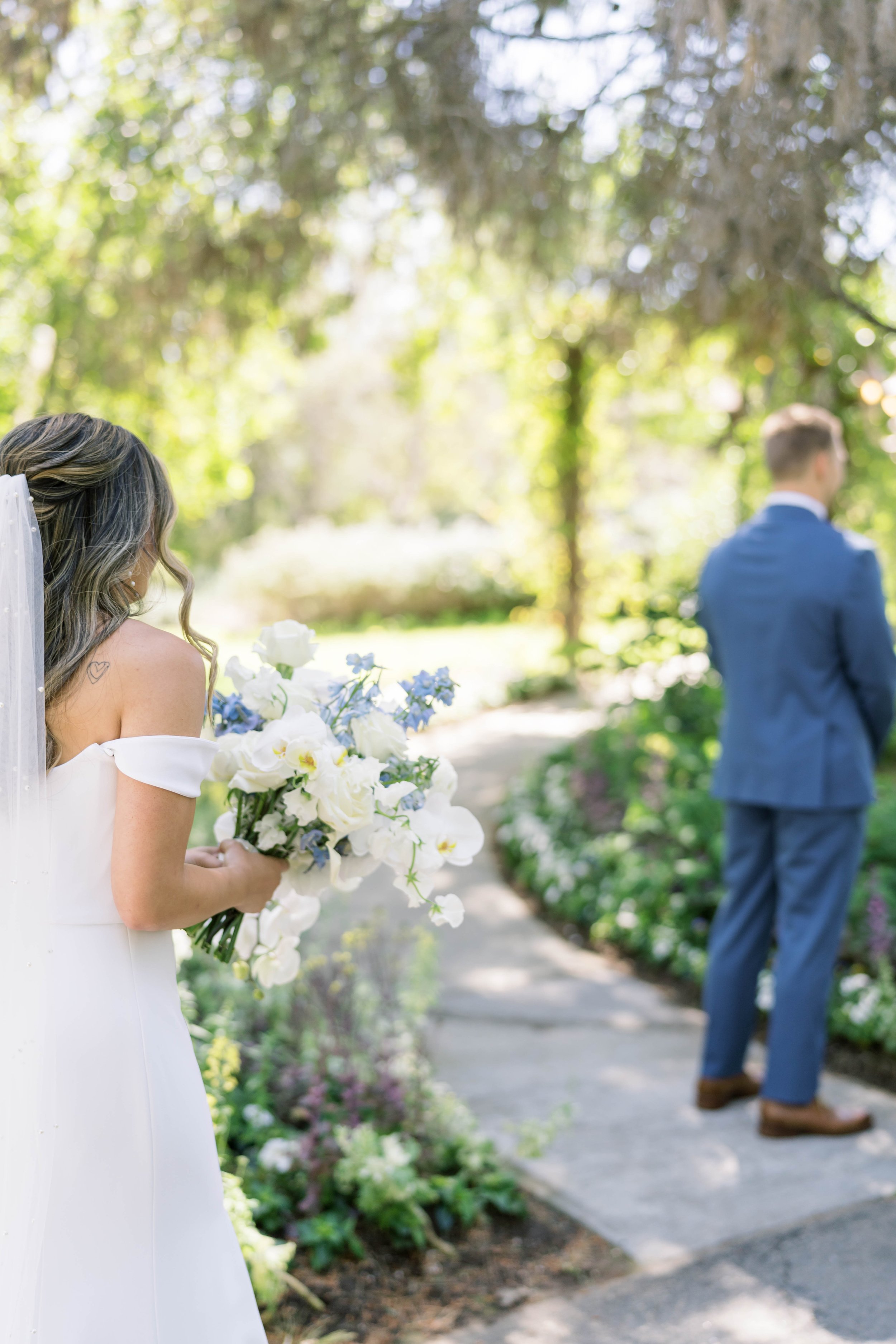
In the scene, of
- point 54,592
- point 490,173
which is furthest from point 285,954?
point 490,173

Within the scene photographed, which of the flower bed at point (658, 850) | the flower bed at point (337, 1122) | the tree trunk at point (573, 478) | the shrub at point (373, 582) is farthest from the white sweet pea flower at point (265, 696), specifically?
the shrub at point (373, 582)

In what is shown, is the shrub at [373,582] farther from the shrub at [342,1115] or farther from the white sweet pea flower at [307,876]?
the white sweet pea flower at [307,876]

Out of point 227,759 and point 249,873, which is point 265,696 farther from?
point 249,873

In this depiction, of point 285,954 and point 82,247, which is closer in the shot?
point 285,954

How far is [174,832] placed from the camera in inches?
68.8

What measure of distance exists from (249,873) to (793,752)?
6.85 feet

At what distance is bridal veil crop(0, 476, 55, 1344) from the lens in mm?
1729

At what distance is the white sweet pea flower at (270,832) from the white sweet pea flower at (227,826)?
0.37ft

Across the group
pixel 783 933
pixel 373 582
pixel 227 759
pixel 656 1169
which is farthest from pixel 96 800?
pixel 373 582

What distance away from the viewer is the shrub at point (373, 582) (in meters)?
20.8

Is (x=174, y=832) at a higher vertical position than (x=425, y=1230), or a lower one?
higher

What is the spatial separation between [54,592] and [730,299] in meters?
4.37

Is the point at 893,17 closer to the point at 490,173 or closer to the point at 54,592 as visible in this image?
the point at 490,173

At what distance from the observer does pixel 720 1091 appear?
12.4 feet
